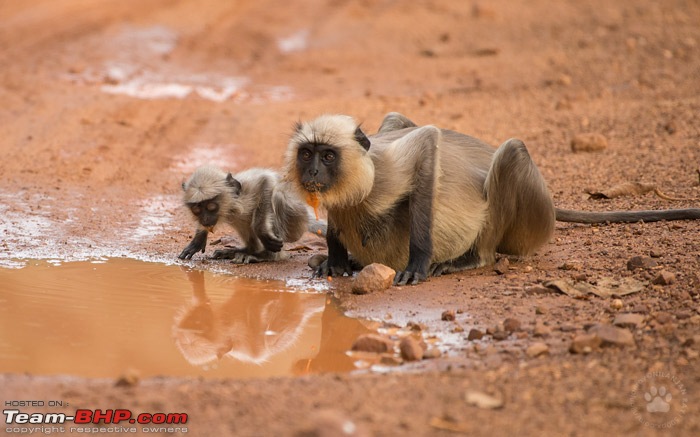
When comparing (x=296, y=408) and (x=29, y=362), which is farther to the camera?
(x=29, y=362)

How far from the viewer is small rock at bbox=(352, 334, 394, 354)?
5.39 metres

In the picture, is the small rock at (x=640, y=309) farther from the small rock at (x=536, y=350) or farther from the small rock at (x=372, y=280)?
the small rock at (x=372, y=280)

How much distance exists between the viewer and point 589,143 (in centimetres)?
1112

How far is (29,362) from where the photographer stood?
5262 millimetres

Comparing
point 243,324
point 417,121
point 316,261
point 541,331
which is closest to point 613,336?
point 541,331

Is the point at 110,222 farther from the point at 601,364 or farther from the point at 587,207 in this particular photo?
the point at 601,364

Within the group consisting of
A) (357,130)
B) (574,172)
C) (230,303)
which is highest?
(357,130)

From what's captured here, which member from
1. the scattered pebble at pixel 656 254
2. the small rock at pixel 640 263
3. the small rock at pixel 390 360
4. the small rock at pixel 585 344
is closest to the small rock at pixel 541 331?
the small rock at pixel 585 344

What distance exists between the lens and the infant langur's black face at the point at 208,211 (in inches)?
323

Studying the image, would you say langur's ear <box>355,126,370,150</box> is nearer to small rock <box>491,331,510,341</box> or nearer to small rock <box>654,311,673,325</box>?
small rock <box>491,331,510,341</box>

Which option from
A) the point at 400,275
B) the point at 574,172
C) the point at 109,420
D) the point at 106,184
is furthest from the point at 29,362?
the point at 574,172

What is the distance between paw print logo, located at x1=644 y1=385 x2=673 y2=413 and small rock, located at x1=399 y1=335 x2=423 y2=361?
1.34 meters

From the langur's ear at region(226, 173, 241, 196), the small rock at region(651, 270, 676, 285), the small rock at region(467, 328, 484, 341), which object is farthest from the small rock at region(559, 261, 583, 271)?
the langur's ear at region(226, 173, 241, 196)

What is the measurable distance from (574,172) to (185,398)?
278 inches
